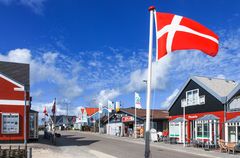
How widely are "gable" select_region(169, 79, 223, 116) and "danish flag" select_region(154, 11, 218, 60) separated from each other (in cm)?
2516

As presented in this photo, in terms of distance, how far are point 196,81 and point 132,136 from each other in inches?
744

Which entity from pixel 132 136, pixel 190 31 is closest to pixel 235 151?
pixel 190 31

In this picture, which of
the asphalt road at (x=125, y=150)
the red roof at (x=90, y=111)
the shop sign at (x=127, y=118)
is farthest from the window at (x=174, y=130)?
the red roof at (x=90, y=111)

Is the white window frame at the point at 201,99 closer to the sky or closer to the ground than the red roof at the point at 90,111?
closer to the sky

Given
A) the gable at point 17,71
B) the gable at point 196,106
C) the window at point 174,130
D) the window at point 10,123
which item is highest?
the gable at point 17,71

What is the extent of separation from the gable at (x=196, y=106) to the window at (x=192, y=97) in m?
0.33

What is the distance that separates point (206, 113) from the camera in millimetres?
35719

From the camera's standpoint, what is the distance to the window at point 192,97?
124ft

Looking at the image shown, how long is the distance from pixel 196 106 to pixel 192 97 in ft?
4.67

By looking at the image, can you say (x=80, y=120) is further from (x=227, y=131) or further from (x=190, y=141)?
(x=227, y=131)

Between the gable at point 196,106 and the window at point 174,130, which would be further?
the window at point 174,130

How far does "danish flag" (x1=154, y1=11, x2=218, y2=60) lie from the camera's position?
362 inches

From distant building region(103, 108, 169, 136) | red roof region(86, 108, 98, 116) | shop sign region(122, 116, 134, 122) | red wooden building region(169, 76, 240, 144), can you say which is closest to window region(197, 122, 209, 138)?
red wooden building region(169, 76, 240, 144)

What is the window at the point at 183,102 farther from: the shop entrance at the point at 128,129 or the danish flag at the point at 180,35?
the danish flag at the point at 180,35
